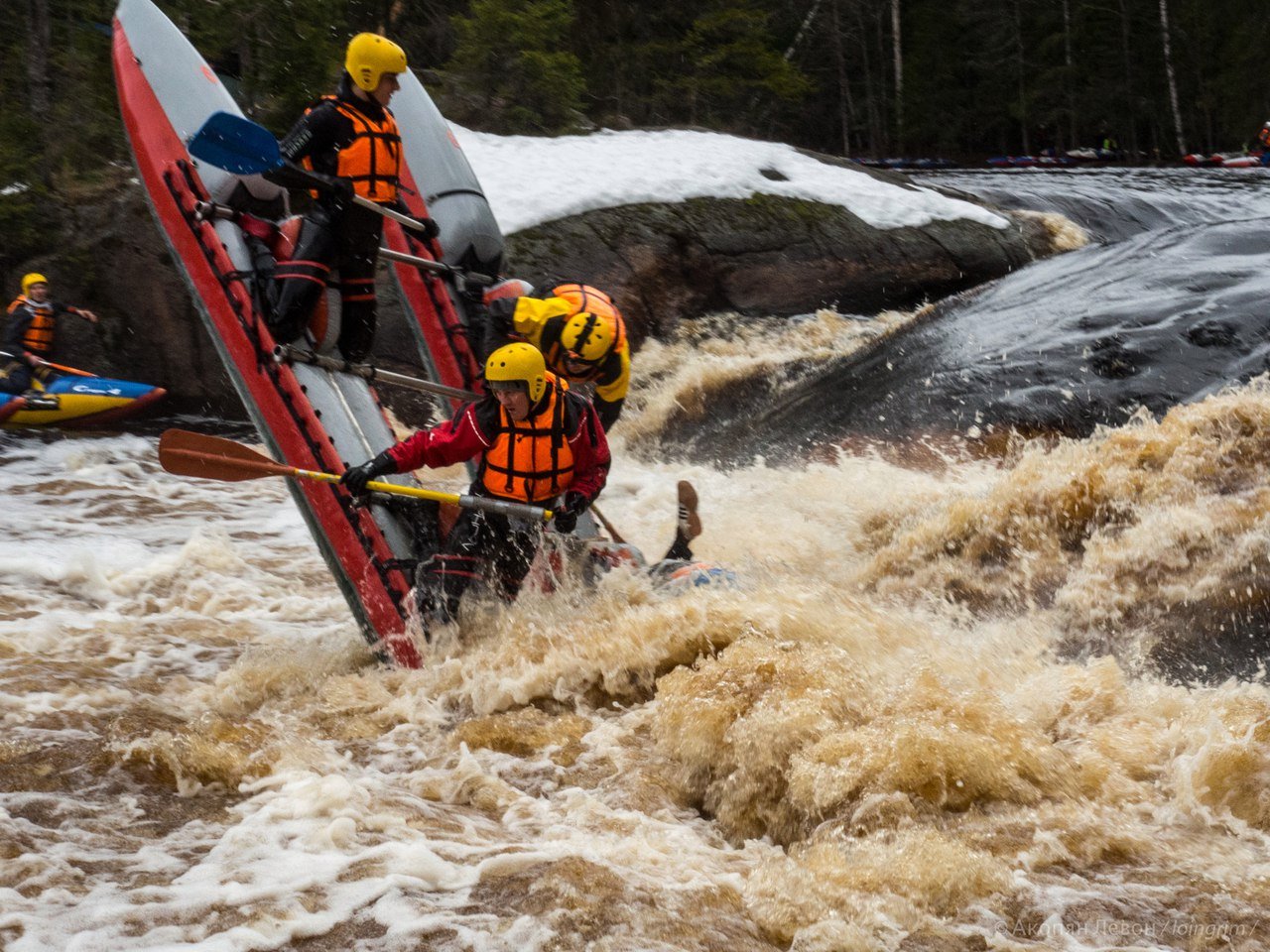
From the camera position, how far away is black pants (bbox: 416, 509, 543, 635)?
4473 millimetres

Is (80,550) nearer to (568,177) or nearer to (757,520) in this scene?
(757,520)

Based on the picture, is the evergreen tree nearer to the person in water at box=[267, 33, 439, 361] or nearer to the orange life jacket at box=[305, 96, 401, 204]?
the orange life jacket at box=[305, 96, 401, 204]

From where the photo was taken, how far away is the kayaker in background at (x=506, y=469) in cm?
438

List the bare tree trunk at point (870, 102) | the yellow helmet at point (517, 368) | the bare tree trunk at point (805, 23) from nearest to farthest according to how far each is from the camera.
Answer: the yellow helmet at point (517, 368)
the bare tree trunk at point (805, 23)
the bare tree trunk at point (870, 102)

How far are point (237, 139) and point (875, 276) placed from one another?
7.45 metres

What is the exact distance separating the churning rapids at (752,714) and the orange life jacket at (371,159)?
199 cm

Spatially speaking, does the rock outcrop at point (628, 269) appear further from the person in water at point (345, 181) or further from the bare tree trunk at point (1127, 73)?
the bare tree trunk at point (1127, 73)

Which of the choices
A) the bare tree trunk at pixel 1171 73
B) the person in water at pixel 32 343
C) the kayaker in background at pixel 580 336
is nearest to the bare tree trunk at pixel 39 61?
the person in water at pixel 32 343

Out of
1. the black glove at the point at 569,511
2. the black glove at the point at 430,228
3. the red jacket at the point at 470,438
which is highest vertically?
the black glove at the point at 430,228

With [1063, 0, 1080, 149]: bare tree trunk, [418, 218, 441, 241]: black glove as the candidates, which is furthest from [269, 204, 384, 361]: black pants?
[1063, 0, 1080, 149]: bare tree trunk

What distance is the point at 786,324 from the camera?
34.4ft

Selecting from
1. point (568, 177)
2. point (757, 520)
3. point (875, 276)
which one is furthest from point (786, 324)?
point (757, 520)

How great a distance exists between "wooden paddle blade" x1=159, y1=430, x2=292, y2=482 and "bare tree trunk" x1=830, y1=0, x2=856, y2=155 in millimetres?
26277

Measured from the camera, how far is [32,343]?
912 centimetres
